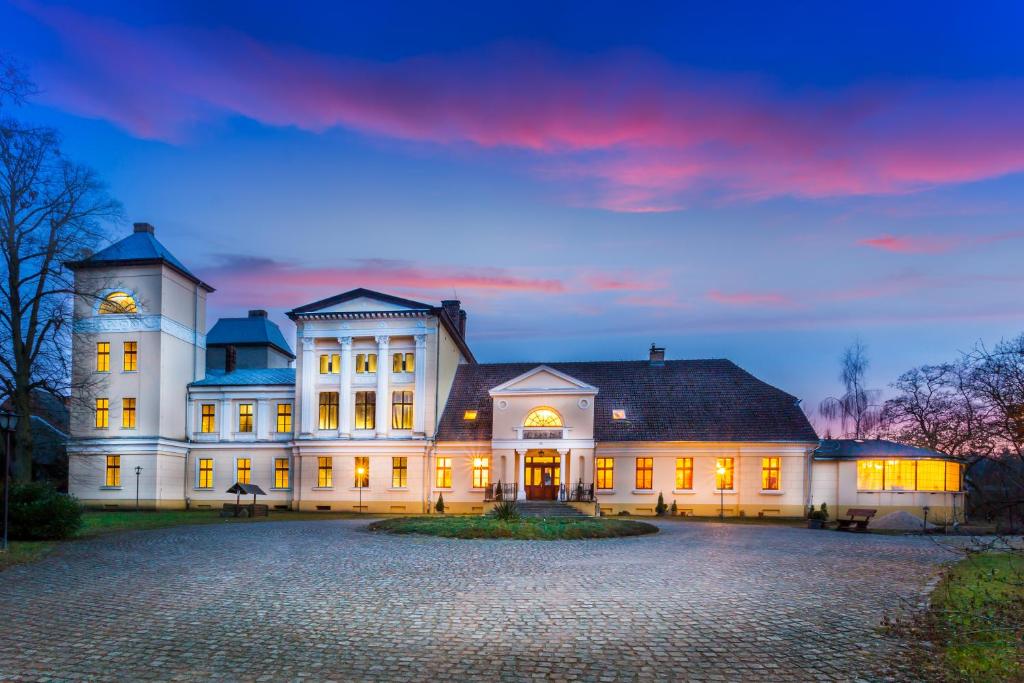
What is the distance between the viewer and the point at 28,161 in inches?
915

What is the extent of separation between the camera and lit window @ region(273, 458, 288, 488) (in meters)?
39.6

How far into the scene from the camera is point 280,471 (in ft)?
130

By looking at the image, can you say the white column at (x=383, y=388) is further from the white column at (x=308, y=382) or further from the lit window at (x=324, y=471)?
the white column at (x=308, y=382)

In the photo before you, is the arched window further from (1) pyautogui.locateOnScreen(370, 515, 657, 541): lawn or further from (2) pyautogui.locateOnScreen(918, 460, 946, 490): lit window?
(2) pyautogui.locateOnScreen(918, 460, 946, 490): lit window

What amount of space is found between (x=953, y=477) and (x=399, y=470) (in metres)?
26.7

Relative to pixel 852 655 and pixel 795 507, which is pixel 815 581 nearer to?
pixel 852 655

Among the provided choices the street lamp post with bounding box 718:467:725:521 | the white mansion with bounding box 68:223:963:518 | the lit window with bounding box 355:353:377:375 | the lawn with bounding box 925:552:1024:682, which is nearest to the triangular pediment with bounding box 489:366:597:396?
the white mansion with bounding box 68:223:963:518

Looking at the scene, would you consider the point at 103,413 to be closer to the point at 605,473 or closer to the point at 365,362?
the point at 365,362

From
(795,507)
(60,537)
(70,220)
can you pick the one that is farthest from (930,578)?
(70,220)

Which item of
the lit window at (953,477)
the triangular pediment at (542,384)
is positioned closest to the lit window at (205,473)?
the triangular pediment at (542,384)

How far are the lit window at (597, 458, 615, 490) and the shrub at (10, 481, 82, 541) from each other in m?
24.1

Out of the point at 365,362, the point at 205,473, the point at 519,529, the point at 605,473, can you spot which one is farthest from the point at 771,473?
the point at 205,473

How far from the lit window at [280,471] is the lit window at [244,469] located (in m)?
1.30

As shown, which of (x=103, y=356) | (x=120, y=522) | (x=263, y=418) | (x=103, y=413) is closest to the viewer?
(x=120, y=522)
